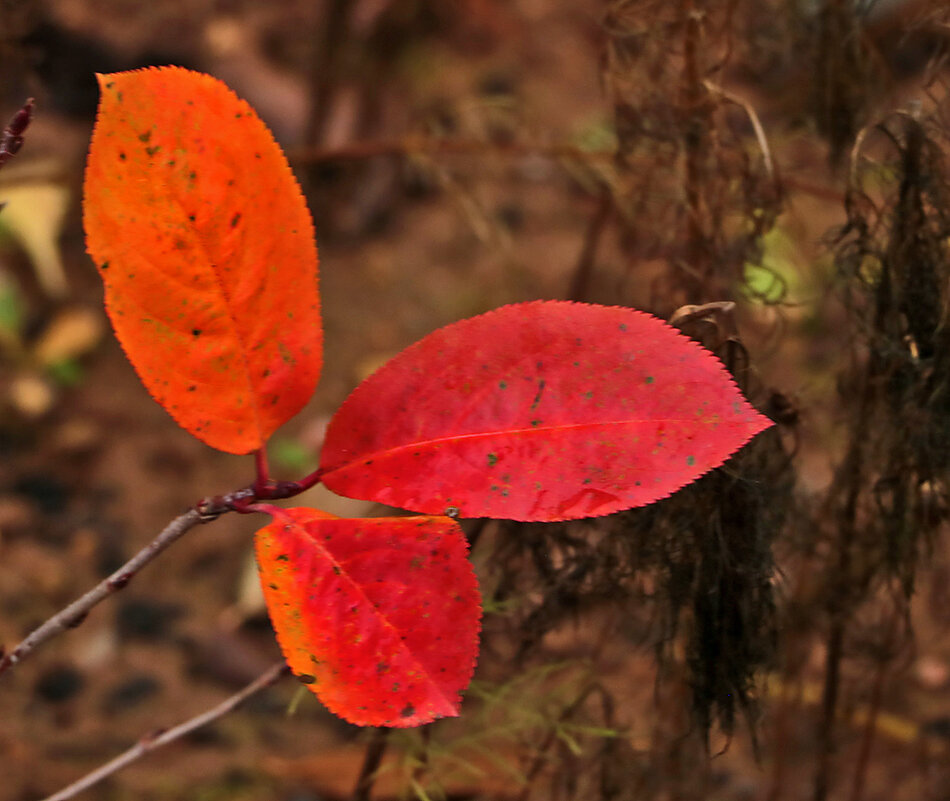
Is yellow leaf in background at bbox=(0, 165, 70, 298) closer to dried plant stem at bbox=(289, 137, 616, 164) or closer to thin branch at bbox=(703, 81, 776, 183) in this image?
dried plant stem at bbox=(289, 137, 616, 164)

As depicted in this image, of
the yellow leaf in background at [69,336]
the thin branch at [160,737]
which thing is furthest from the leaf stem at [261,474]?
the yellow leaf in background at [69,336]

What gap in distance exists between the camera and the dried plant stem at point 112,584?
0.48 meters

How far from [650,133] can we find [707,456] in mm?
407

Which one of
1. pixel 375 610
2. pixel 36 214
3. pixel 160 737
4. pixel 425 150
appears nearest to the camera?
Result: pixel 375 610

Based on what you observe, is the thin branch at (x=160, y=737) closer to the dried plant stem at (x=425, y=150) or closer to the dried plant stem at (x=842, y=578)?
the dried plant stem at (x=842, y=578)

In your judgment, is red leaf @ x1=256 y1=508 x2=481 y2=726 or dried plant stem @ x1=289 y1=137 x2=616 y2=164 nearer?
red leaf @ x1=256 y1=508 x2=481 y2=726

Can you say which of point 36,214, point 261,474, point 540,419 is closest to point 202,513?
point 261,474

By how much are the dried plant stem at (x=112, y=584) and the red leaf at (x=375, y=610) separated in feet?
0.15

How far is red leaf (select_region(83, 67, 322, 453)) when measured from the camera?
1.47 feet

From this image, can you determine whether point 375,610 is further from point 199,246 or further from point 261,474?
point 199,246

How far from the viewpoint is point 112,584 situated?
0.50 meters

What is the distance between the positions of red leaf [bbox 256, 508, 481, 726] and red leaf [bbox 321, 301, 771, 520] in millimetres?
23

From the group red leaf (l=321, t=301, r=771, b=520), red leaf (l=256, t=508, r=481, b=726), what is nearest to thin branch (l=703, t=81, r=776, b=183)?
red leaf (l=321, t=301, r=771, b=520)

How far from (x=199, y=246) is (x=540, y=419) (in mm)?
187
